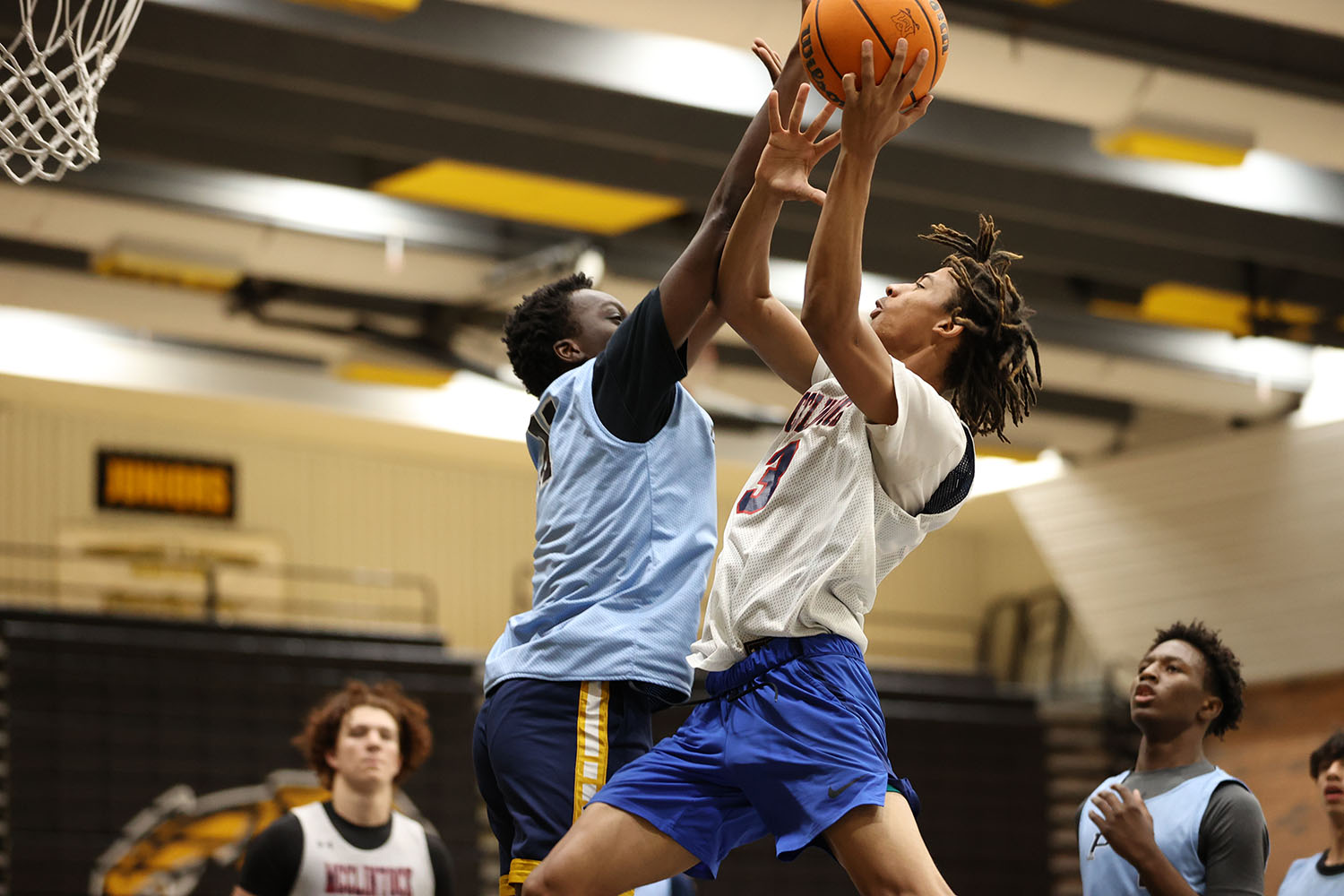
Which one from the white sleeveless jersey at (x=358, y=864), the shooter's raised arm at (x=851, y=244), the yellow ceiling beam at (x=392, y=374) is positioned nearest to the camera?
the shooter's raised arm at (x=851, y=244)

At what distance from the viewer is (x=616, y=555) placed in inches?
146

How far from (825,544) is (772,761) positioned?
0.46 meters

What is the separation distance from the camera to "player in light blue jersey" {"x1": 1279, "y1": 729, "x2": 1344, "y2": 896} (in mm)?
5766

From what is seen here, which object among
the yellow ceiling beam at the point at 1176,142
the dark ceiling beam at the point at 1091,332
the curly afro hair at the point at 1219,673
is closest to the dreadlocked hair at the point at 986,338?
the curly afro hair at the point at 1219,673

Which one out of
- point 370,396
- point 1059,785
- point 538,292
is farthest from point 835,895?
point 538,292

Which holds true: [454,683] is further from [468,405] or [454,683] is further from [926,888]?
[926,888]

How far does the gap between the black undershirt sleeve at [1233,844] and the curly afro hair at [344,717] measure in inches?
Answer: 119

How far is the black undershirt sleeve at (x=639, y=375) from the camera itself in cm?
362

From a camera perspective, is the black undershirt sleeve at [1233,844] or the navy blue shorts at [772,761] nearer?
the navy blue shorts at [772,761]

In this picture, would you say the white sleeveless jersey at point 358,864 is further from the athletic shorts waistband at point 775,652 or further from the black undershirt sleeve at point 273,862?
the athletic shorts waistband at point 775,652

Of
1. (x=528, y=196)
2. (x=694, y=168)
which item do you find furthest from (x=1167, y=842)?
(x=528, y=196)

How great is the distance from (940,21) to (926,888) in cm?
185

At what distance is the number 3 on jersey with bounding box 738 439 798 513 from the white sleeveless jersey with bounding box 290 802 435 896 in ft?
9.29

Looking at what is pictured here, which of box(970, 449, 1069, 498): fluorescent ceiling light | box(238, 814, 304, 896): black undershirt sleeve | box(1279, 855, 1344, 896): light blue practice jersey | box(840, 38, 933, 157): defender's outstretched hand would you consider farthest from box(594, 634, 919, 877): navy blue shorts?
box(970, 449, 1069, 498): fluorescent ceiling light
